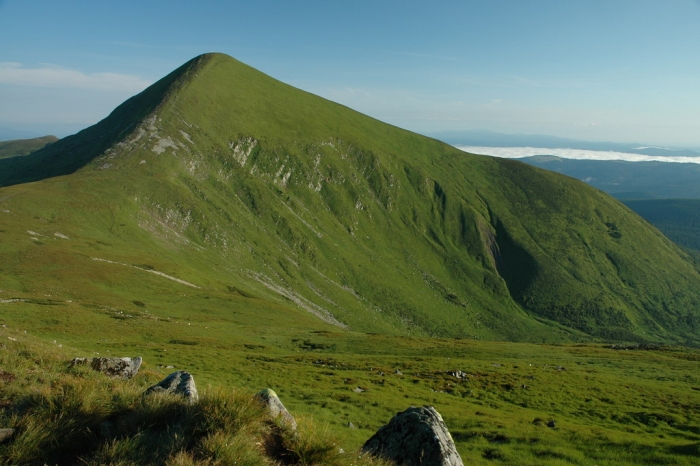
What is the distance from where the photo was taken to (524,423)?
92.1 feet

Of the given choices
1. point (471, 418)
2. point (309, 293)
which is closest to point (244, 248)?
point (309, 293)

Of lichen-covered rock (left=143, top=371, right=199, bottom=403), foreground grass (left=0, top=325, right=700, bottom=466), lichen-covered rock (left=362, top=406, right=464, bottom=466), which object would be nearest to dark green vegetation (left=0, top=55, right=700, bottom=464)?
foreground grass (left=0, top=325, right=700, bottom=466)

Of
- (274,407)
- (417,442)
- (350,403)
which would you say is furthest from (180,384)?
(350,403)

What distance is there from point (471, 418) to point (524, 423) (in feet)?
12.6

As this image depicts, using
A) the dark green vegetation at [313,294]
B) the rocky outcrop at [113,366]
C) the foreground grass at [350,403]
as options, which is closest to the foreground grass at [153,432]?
the foreground grass at [350,403]

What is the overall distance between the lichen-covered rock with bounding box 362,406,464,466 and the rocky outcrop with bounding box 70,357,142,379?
11.6 meters

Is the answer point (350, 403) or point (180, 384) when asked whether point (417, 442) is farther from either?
point (350, 403)

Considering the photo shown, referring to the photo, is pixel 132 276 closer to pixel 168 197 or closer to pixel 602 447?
pixel 168 197

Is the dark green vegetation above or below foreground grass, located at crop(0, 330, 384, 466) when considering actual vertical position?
below

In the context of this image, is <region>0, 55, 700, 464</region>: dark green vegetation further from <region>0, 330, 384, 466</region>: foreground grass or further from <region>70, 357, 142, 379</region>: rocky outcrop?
<region>70, 357, 142, 379</region>: rocky outcrop

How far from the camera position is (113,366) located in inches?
702

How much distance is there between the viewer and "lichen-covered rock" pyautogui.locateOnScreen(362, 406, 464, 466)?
11.2m

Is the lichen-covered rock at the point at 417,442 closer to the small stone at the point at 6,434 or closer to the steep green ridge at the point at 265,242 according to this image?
the small stone at the point at 6,434

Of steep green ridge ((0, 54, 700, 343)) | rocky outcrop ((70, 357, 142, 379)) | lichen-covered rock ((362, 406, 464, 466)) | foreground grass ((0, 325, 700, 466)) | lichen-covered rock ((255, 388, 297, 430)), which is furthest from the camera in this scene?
steep green ridge ((0, 54, 700, 343))
